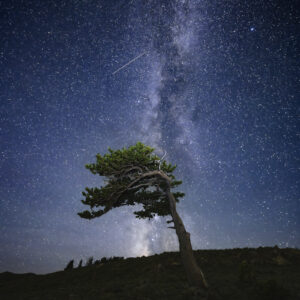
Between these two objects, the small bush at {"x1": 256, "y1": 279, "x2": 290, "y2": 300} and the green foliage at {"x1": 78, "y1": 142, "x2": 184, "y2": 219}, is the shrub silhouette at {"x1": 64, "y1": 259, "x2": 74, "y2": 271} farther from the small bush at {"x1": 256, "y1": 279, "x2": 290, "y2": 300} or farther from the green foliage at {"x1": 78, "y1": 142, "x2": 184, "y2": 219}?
the small bush at {"x1": 256, "y1": 279, "x2": 290, "y2": 300}

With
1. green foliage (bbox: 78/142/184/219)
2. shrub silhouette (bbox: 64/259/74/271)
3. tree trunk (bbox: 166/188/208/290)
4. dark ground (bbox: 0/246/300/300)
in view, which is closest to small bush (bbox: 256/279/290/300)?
dark ground (bbox: 0/246/300/300)

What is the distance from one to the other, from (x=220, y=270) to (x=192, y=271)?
12.7 feet

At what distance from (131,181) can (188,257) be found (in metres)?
5.34

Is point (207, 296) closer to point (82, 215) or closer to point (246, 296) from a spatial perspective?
point (246, 296)

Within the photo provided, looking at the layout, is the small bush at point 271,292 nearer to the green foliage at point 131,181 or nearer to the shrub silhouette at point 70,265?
the green foliage at point 131,181

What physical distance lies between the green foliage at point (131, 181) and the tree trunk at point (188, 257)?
2025 mm

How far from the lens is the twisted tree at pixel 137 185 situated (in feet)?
36.9

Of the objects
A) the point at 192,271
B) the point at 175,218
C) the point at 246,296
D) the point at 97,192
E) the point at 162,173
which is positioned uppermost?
the point at 162,173

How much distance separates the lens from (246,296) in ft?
25.6

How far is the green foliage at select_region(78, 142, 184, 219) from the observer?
1141cm

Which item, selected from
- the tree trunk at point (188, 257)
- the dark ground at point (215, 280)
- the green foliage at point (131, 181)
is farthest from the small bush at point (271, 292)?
the green foliage at point (131, 181)

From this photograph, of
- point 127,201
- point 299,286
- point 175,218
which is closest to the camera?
point 299,286

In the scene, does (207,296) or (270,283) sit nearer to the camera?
(270,283)

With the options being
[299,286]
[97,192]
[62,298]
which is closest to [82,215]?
[97,192]
